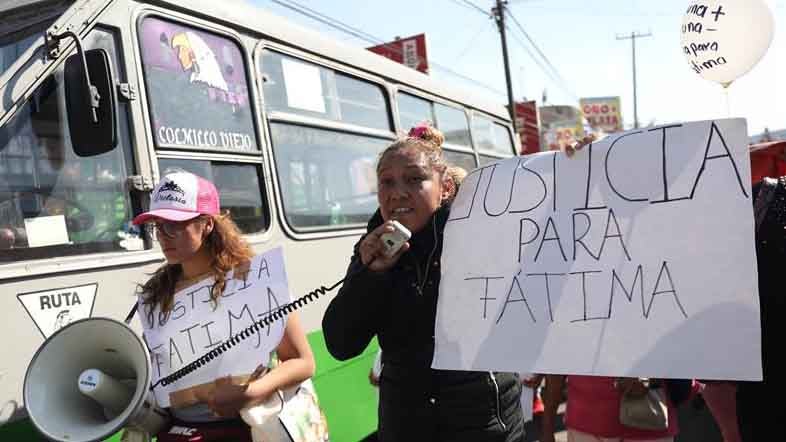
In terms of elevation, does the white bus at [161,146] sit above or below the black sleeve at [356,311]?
above

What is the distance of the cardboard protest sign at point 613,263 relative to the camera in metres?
1.55

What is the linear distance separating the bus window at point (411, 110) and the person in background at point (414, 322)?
9.44ft

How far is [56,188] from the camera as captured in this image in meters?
2.66

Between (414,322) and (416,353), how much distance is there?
3.9 inches

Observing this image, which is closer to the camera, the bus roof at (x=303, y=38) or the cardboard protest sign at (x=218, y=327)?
the cardboard protest sign at (x=218, y=327)

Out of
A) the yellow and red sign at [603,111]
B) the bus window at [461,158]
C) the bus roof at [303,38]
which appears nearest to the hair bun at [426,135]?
the bus roof at [303,38]

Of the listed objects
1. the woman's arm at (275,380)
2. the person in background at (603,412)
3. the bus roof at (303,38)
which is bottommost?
the person in background at (603,412)

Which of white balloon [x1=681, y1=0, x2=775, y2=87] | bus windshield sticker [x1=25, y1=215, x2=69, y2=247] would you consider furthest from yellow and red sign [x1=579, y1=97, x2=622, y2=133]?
bus windshield sticker [x1=25, y1=215, x2=69, y2=247]

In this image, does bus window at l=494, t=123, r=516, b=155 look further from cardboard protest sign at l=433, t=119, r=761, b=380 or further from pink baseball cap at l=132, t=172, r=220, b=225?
cardboard protest sign at l=433, t=119, r=761, b=380

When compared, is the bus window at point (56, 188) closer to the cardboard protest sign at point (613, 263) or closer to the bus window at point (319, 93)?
the bus window at point (319, 93)

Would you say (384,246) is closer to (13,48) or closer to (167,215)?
(167,215)

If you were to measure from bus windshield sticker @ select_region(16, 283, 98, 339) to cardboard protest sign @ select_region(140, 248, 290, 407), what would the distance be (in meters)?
0.44

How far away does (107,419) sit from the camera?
2.18 m

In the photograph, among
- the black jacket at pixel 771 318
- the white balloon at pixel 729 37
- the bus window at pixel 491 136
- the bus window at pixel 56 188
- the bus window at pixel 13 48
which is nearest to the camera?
the black jacket at pixel 771 318
